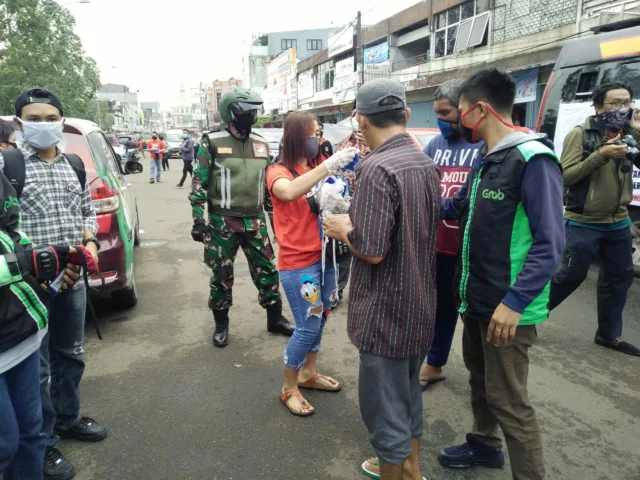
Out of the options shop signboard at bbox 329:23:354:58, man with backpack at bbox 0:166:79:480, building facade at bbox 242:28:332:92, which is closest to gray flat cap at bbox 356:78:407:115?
man with backpack at bbox 0:166:79:480

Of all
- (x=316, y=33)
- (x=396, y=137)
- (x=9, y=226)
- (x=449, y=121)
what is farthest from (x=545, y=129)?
(x=316, y=33)

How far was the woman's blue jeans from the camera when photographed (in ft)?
9.14

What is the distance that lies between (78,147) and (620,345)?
15.7 ft

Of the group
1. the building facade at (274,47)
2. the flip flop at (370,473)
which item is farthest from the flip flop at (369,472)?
the building facade at (274,47)

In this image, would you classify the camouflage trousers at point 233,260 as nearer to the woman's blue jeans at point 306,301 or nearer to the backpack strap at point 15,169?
the woman's blue jeans at point 306,301

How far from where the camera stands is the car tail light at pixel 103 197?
392 cm

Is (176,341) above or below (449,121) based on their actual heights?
below

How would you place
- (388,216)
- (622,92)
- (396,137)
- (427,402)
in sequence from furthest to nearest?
(622,92), (427,402), (396,137), (388,216)

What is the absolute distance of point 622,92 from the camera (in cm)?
329

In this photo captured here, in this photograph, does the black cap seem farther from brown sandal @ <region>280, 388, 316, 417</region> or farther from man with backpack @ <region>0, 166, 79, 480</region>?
brown sandal @ <region>280, 388, 316, 417</region>

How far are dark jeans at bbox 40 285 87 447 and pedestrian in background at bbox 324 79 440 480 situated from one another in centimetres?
145

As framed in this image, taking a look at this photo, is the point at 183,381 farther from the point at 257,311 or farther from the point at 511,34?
the point at 511,34

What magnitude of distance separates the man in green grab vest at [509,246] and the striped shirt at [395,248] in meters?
0.21

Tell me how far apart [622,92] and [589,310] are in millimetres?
2202
